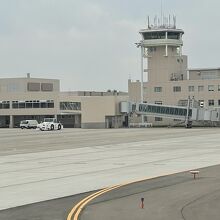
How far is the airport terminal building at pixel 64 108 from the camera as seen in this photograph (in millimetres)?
121250

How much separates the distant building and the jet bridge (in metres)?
9.42

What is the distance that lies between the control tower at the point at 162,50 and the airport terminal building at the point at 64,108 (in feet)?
33.0

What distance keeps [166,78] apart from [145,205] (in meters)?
114

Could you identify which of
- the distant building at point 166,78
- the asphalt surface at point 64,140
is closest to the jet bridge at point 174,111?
the distant building at point 166,78

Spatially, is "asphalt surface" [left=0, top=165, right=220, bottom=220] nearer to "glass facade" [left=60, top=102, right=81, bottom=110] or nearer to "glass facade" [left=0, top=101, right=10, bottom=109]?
"glass facade" [left=60, top=102, right=81, bottom=110]

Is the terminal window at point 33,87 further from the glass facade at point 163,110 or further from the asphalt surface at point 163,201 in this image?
the asphalt surface at point 163,201

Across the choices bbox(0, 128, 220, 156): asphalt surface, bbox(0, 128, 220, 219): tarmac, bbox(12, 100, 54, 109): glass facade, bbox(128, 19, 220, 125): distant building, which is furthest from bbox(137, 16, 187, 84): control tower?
bbox(0, 128, 220, 219): tarmac

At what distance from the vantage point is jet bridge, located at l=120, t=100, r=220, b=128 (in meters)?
118

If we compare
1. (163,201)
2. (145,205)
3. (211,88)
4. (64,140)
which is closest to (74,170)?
(163,201)

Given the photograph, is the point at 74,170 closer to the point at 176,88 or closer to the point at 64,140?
the point at 64,140

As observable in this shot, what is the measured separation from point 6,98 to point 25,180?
114 metres

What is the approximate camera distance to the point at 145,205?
1927 centimetres

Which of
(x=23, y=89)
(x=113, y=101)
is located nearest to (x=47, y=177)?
(x=113, y=101)

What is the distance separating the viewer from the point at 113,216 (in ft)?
56.1
